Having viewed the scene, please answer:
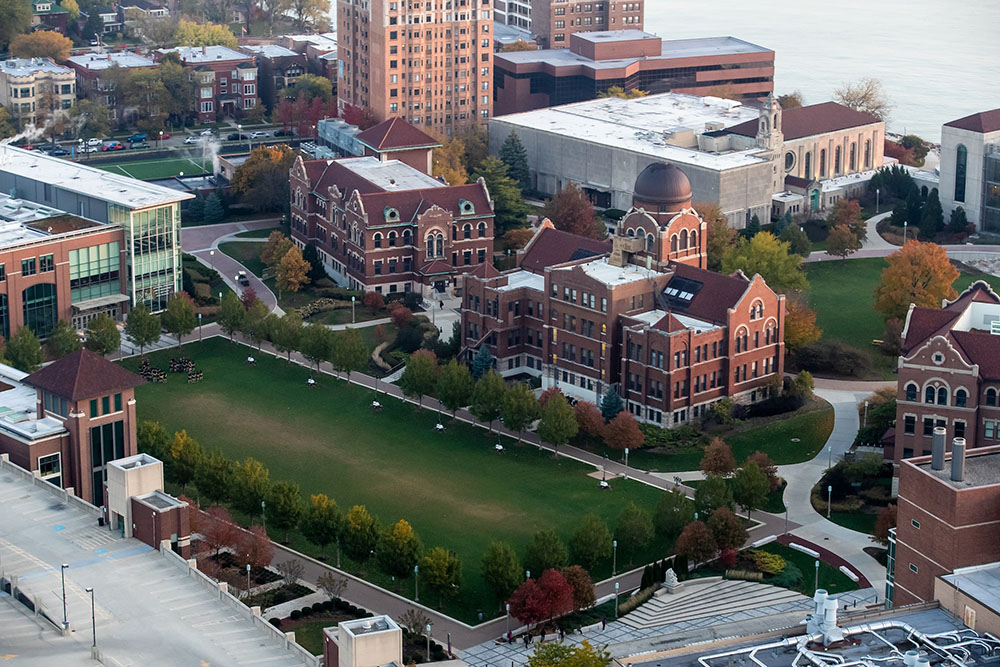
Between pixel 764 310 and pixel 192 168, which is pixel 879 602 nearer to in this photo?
pixel 764 310

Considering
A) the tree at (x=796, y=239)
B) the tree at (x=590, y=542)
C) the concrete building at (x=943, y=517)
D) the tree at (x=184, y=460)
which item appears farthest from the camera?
the tree at (x=796, y=239)

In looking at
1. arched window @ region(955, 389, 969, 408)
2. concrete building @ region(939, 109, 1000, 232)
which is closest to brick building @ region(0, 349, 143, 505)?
arched window @ region(955, 389, 969, 408)

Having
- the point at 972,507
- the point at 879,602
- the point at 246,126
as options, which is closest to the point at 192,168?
the point at 246,126

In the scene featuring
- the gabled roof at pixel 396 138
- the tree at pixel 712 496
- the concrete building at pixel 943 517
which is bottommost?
the tree at pixel 712 496

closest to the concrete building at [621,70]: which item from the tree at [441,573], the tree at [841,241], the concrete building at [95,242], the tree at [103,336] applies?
the tree at [841,241]

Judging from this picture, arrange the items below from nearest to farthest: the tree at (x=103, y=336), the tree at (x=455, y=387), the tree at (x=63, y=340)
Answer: the tree at (x=455, y=387) < the tree at (x=63, y=340) < the tree at (x=103, y=336)

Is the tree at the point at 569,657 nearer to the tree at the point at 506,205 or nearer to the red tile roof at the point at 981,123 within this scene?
the tree at the point at 506,205

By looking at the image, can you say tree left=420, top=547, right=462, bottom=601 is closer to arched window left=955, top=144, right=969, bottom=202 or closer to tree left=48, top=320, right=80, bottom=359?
tree left=48, top=320, right=80, bottom=359
